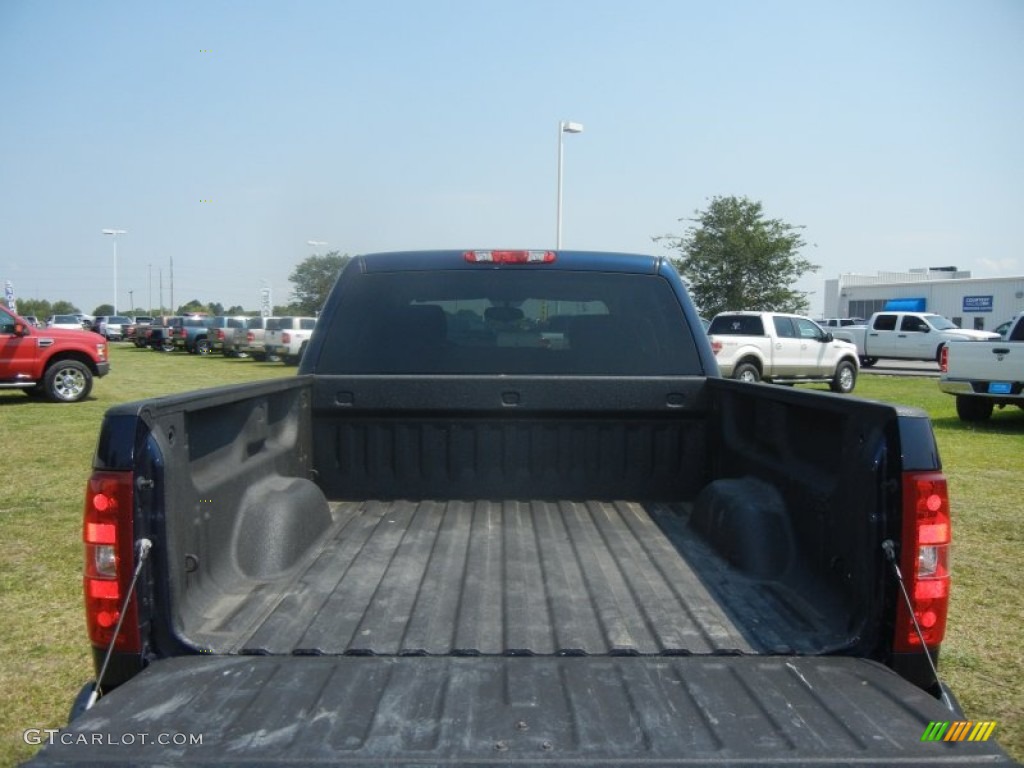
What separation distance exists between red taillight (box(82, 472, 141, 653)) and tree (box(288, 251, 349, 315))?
6699 centimetres

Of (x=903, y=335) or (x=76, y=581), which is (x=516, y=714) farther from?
(x=903, y=335)

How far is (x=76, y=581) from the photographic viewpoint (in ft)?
18.8

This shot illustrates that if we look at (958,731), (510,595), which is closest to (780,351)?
(510,595)

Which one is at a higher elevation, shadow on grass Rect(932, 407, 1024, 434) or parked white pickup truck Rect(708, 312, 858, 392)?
parked white pickup truck Rect(708, 312, 858, 392)

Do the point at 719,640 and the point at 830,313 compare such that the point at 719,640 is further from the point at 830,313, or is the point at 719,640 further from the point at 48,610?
the point at 830,313

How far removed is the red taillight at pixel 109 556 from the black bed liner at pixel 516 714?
0.52ft

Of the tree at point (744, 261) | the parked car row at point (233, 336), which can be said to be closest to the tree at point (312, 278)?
the parked car row at point (233, 336)

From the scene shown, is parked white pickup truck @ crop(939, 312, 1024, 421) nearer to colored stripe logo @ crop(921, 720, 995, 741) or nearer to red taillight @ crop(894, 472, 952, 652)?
red taillight @ crop(894, 472, 952, 652)

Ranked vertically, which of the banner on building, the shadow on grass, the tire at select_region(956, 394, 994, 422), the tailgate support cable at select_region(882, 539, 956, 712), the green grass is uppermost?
the banner on building

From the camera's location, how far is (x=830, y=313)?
218 ft

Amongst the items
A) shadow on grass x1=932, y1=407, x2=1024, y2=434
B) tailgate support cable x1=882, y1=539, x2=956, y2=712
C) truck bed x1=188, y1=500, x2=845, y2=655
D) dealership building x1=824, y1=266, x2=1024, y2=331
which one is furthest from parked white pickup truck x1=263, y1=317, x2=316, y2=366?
dealership building x1=824, y1=266, x2=1024, y2=331

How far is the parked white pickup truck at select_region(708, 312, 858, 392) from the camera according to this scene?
21.6 metres

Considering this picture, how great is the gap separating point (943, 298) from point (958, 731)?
187ft

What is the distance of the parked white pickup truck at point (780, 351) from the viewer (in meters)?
21.6
